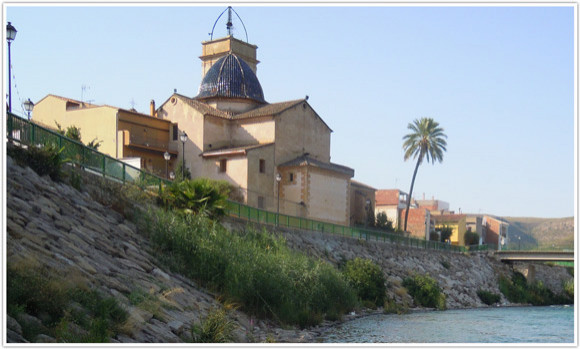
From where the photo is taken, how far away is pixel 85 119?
Answer: 158 ft

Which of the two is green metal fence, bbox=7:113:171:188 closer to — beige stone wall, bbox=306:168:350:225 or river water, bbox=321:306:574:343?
river water, bbox=321:306:574:343

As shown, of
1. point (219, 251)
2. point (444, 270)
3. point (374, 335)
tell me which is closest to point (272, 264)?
point (219, 251)

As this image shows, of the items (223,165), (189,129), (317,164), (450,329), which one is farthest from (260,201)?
(450,329)

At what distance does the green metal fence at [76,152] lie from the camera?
72.4ft

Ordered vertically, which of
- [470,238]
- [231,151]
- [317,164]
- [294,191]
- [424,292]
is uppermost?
[231,151]

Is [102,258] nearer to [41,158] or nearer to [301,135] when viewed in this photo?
[41,158]

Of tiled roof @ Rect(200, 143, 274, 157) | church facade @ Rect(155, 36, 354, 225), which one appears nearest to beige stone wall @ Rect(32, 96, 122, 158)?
church facade @ Rect(155, 36, 354, 225)

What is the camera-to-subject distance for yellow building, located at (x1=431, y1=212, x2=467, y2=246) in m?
80.1

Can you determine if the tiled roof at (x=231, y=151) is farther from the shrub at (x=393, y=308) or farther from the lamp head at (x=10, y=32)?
the lamp head at (x=10, y=32)

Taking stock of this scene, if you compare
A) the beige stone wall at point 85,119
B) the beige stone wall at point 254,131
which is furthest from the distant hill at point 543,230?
the beige stone wall at point 85,119

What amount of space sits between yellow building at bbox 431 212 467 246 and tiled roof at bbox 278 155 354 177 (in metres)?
30.0

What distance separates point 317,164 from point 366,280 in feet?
48.0

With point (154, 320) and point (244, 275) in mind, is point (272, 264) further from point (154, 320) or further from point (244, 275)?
point (154, 320)

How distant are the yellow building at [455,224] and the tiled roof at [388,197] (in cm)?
452
